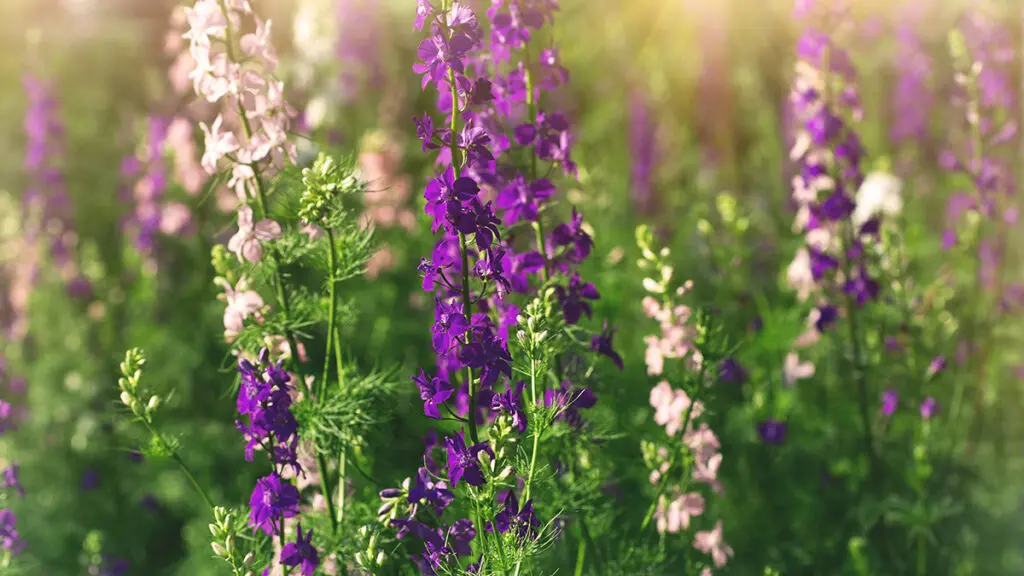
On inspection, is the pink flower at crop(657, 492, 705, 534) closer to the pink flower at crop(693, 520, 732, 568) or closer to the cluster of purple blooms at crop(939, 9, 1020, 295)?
the pink flower at crop(693, 520, 732, 568)

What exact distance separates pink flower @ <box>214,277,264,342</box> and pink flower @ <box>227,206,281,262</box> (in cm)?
11

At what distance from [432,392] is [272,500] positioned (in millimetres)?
506

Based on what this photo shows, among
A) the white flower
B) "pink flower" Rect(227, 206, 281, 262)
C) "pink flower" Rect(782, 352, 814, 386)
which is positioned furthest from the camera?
the white flower

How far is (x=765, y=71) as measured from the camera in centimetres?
934

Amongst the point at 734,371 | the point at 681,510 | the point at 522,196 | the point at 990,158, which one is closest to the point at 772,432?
the point at 734,371

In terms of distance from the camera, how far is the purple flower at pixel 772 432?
150 inches

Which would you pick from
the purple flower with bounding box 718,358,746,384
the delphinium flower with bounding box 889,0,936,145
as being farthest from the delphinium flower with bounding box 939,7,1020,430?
the purple flower with bounding box 718,358,746,384

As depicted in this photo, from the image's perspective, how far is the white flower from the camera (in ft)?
15.3

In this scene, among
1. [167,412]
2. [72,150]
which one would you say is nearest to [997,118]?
[167,412]

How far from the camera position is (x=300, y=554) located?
250cm

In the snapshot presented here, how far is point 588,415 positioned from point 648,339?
0.32 m

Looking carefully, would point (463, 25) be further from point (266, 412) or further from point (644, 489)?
point (644, 489)

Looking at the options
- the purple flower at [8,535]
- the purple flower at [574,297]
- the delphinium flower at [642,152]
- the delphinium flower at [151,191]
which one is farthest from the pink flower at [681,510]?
the delphinium flower at [642,152]

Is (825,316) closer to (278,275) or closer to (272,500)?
(278,275)
